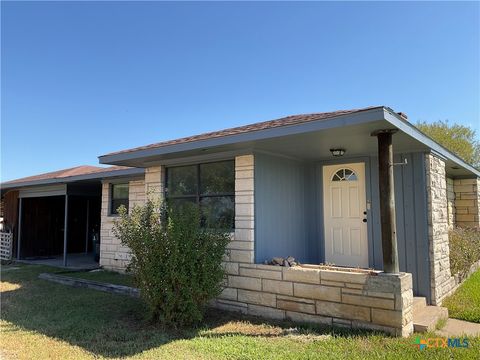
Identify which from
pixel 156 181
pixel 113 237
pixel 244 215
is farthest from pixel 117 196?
pixel 244 215

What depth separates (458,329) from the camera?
4484 millimetres

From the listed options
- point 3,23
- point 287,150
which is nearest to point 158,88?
point 3,23

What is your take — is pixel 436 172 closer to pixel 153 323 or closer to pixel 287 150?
pixel 287 150

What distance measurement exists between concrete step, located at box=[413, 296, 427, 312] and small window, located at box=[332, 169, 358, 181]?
2.45 metres

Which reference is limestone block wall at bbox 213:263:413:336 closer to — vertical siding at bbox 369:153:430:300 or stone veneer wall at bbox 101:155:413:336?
stone veneer wall at bbox 101:155:413:336

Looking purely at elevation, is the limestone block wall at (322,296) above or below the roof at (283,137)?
below

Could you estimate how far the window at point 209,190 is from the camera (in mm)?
6062

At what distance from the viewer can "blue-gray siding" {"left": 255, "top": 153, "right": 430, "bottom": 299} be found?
574 cm

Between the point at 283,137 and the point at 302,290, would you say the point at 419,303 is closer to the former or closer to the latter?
the point at 302,290

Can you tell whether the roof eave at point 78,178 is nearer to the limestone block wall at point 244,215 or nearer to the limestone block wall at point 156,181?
the limestone block wall at point 156,181

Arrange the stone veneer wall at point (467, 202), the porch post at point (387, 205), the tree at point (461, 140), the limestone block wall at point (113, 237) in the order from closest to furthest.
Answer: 1. the porch post at point (387, 205)
2. the limestone block wall at point (113, 237)
3. the stone veneer wall at point (467, 202)
4. the tree at point (461, 140)

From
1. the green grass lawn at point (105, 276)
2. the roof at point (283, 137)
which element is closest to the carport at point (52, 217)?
the green grass lawn at point (105, 276)

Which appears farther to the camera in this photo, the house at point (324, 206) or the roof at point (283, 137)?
the house at point (324, 206)

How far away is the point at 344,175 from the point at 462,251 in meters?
2.99
